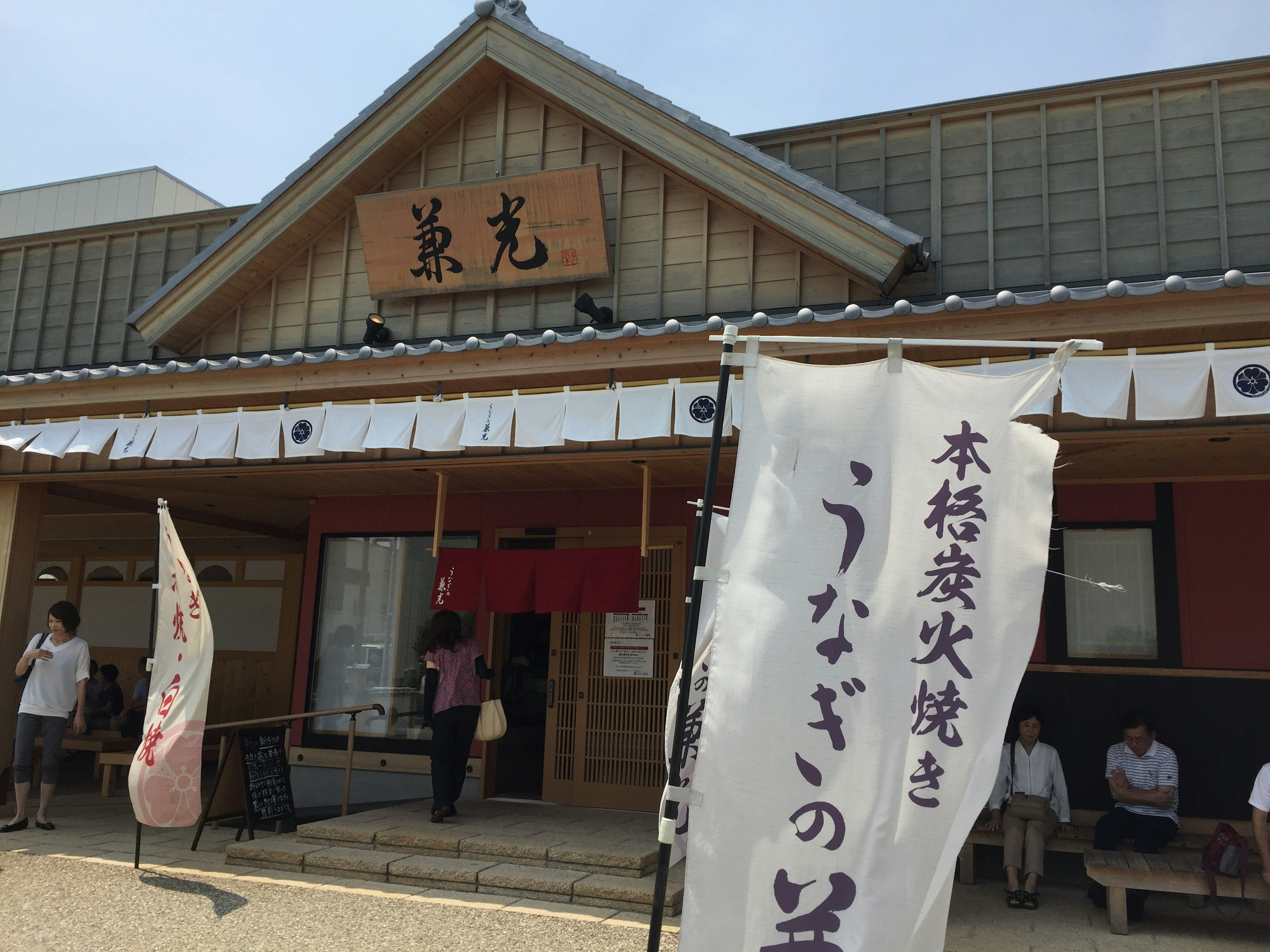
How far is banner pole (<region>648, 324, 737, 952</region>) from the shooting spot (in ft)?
10.7

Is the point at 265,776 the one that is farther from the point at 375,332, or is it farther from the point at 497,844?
the point at 375,332

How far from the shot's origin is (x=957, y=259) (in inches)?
336

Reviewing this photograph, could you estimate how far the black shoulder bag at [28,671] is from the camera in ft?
28.4

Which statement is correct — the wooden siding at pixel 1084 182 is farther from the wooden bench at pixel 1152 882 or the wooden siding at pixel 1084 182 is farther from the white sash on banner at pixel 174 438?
the white sash on banner at pixel 174 438

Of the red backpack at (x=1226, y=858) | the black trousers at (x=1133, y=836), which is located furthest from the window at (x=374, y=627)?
the red backpack at (x=1226, y=858)

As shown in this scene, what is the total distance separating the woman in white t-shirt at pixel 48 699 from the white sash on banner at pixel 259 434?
235 centimetres

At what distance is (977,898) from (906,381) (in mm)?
5359

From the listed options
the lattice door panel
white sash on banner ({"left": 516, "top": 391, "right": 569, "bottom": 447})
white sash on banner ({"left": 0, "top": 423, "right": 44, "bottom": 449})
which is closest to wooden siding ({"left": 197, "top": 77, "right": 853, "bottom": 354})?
white sash on banner ({"left": 516, "top": 391, "right": 569, "bottom": 447})

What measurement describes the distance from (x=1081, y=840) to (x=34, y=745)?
30.0 feet

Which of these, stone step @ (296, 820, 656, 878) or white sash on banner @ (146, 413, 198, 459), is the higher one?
white sash on banner @ (146, 413, 198, 459)

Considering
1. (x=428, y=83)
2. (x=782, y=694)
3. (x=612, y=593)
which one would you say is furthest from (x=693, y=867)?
(x=428, y=83)

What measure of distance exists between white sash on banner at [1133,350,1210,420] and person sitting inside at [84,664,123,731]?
12.9 metres

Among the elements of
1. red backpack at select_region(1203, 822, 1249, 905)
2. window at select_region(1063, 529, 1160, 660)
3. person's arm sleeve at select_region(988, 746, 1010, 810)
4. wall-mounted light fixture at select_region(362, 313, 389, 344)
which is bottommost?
red backpack at select_region(1203, 822, 1249, 905)

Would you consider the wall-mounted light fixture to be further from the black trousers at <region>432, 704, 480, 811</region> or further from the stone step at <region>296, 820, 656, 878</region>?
the stone step at <region>296, 820, 656, 878</region>
